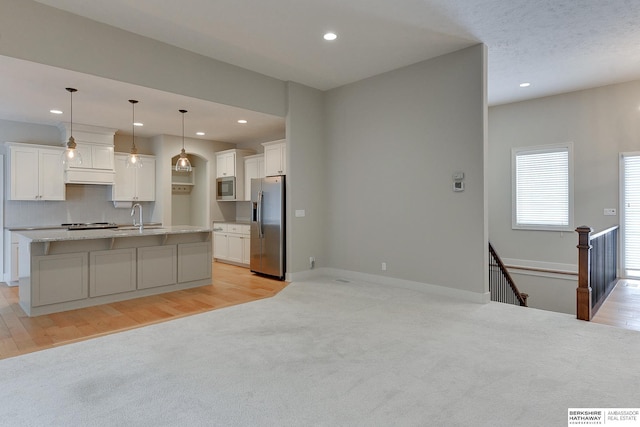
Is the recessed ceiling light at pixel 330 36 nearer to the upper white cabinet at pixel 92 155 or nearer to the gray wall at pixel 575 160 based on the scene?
the gray wall at pixel 575 160

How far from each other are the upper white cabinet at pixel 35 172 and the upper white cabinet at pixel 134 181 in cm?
97

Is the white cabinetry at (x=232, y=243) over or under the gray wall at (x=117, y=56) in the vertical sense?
under

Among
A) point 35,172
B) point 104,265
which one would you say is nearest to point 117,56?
point 104,265

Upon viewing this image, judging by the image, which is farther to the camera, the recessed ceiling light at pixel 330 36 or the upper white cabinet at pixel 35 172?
the upper white cabinet at pixel 35 172

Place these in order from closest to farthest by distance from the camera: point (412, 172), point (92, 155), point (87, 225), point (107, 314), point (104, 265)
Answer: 1. point (107, 314)
2. point (104, 265)
3. point (412, 172)
4. point (87, 225)
5. point (92, 155)

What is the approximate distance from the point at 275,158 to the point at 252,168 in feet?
3.91

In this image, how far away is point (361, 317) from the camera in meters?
4.07

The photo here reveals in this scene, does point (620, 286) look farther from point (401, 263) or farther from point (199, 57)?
point (199, 57)

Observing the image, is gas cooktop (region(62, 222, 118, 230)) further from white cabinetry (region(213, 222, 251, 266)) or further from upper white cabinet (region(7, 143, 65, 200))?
white cabinetry (region(213, 222, 251, 266))

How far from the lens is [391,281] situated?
559 centimetres

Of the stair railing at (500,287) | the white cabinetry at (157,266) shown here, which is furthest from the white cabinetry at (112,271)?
the stair railing at (500,287)

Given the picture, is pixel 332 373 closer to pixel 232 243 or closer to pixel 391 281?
pixel 391 281

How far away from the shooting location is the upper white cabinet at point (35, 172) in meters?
5.97

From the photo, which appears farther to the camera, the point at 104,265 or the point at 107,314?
the point at 104,265
